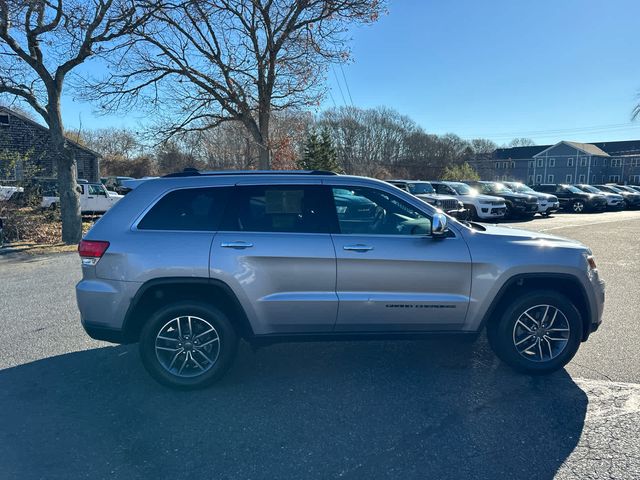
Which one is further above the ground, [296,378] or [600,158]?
[600,158]

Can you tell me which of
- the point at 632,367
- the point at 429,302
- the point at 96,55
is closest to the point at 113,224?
the point at 429,302

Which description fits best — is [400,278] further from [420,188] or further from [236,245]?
[420,188]

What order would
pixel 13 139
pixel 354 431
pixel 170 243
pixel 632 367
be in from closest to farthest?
pixel 354 431
pixel 170 243
pixel 632 367
pixel 13 139

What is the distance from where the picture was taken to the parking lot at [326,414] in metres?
2.65

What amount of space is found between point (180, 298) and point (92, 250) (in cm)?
83

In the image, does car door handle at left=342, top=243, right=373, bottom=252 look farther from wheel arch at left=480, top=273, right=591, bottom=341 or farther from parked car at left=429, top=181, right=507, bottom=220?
parked car at left=429, top=181, right=507, bottom=220

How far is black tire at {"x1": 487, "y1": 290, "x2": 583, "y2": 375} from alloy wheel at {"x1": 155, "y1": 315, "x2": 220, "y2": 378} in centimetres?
254

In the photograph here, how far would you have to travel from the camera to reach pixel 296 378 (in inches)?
149

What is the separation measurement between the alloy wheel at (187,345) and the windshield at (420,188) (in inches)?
620

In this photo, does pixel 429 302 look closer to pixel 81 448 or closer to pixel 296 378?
pixel 296 378

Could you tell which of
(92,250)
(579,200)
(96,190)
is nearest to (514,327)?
(92,250)

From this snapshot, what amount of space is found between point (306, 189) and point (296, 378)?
171cm

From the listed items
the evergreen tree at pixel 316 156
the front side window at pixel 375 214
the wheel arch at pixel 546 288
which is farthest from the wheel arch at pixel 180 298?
the evergreen tree at pixel 316 156

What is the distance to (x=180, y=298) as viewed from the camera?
3.62m
